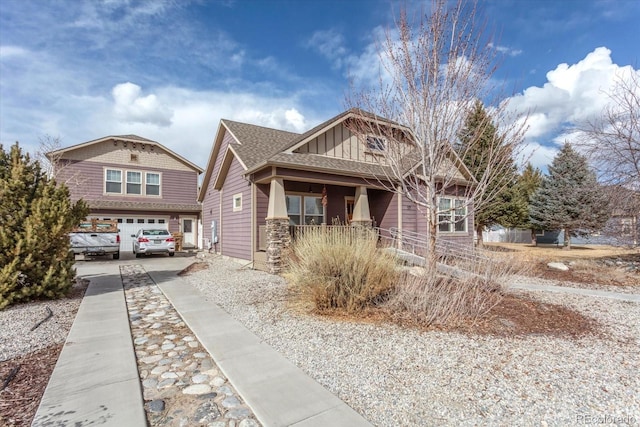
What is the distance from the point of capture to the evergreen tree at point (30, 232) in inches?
243

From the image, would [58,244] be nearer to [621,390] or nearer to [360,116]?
[360,116]

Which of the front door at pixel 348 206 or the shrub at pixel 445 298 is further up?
the front door at pixel 348 206

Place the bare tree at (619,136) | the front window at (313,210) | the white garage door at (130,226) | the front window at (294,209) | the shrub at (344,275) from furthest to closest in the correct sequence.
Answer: the white garage door at (130,226) < the front window at (313,210) < the front window at (294,209) < the bare tree at (619,136) < the shrub at (344,275)

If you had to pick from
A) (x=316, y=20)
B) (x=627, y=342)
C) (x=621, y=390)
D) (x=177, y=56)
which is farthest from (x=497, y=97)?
(x=177, y=56)

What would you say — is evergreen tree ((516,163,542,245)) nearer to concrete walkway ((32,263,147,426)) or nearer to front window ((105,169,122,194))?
concrete walkway ((32,263,147,426))

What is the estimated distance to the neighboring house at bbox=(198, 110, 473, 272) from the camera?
1052 cm

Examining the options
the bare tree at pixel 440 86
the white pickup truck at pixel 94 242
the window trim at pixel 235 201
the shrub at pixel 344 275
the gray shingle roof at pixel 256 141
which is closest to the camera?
the shrub at pixel 344 275

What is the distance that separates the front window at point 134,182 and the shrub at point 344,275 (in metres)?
18.1

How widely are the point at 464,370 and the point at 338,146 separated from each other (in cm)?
1029

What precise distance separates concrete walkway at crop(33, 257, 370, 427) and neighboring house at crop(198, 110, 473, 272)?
5.60m

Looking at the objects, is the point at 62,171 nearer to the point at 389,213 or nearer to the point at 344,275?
the point at 389,213

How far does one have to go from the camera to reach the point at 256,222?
38.2 feet

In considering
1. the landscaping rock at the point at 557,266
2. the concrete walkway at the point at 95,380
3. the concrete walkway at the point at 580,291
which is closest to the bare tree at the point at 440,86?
the concrete walkway at the point at 580,291

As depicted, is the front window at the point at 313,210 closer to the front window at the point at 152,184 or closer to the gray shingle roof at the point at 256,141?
the gray shingle roof at the point at 256,141
